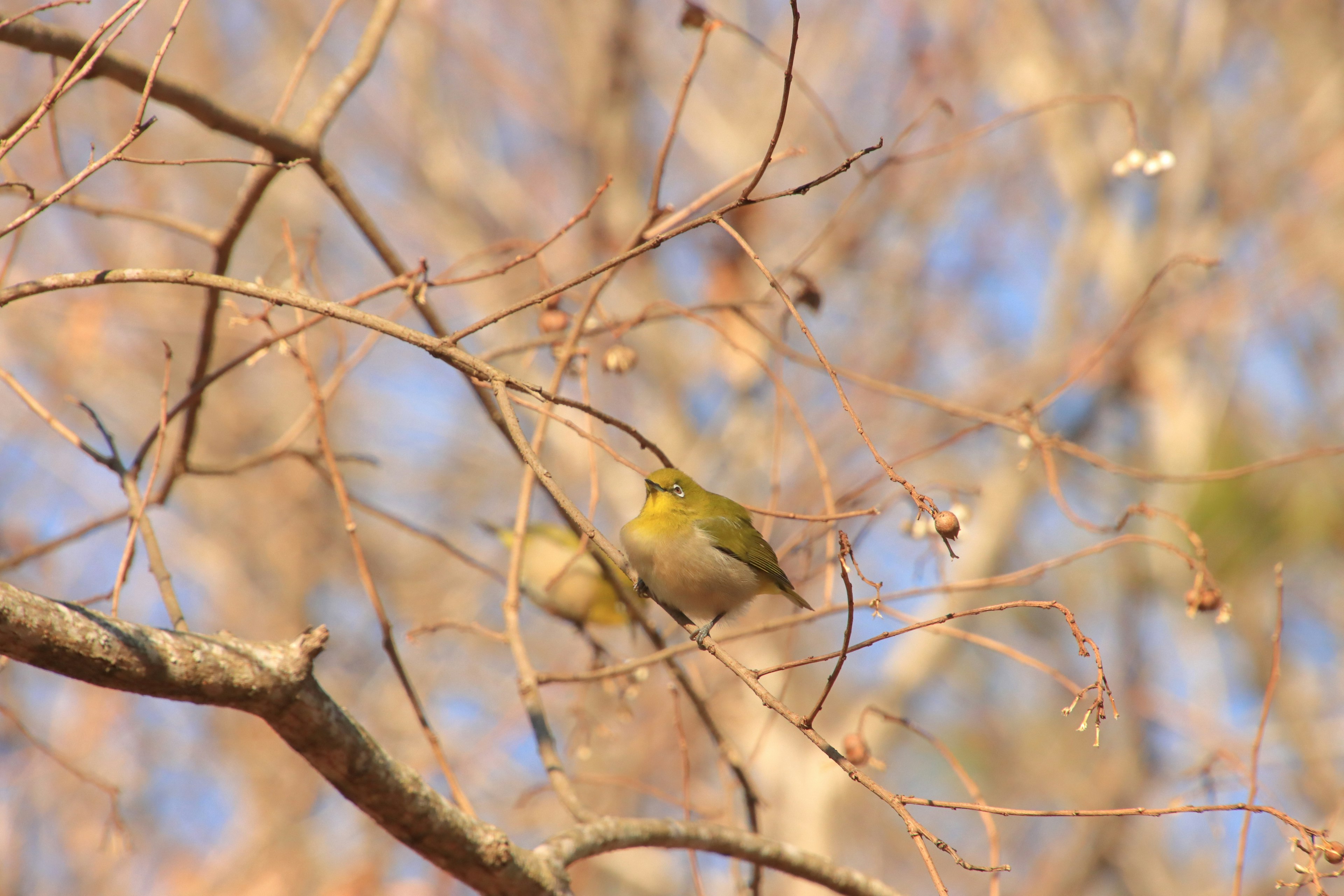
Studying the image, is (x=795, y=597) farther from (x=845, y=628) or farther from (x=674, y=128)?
(x=845, y=628)

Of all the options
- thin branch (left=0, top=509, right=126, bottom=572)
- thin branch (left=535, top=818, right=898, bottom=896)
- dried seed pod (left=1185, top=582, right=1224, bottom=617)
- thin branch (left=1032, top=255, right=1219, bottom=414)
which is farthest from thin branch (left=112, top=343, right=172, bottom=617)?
dried seed pod (left=1185, top=582, right=1224, bottom=617)

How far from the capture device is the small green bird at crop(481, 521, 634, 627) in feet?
13.6

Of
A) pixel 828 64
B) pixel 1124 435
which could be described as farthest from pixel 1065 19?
pixel 1124 435

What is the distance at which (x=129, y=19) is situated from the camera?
1719mm

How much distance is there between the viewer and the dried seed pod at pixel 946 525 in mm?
1543

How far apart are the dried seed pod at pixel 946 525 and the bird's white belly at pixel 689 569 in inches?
59.3

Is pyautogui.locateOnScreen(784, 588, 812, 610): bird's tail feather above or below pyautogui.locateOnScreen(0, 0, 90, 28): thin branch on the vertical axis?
above

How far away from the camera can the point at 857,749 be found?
8.58 ft

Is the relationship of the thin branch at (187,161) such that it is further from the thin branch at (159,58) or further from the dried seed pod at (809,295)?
the dried seed pod at (809,295)

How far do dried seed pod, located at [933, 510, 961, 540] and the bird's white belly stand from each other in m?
1.51

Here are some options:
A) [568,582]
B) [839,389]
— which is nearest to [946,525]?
[839,389]

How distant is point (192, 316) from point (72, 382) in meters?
1.10

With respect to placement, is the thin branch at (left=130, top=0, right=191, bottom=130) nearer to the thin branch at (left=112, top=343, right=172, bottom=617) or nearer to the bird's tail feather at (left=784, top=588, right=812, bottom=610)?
the thin branch at (left=112, top=343, right=172, bottom=617)

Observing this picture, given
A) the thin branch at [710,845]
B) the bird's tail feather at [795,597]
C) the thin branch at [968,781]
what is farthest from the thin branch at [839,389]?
the bird's tail feather at [795,597]
